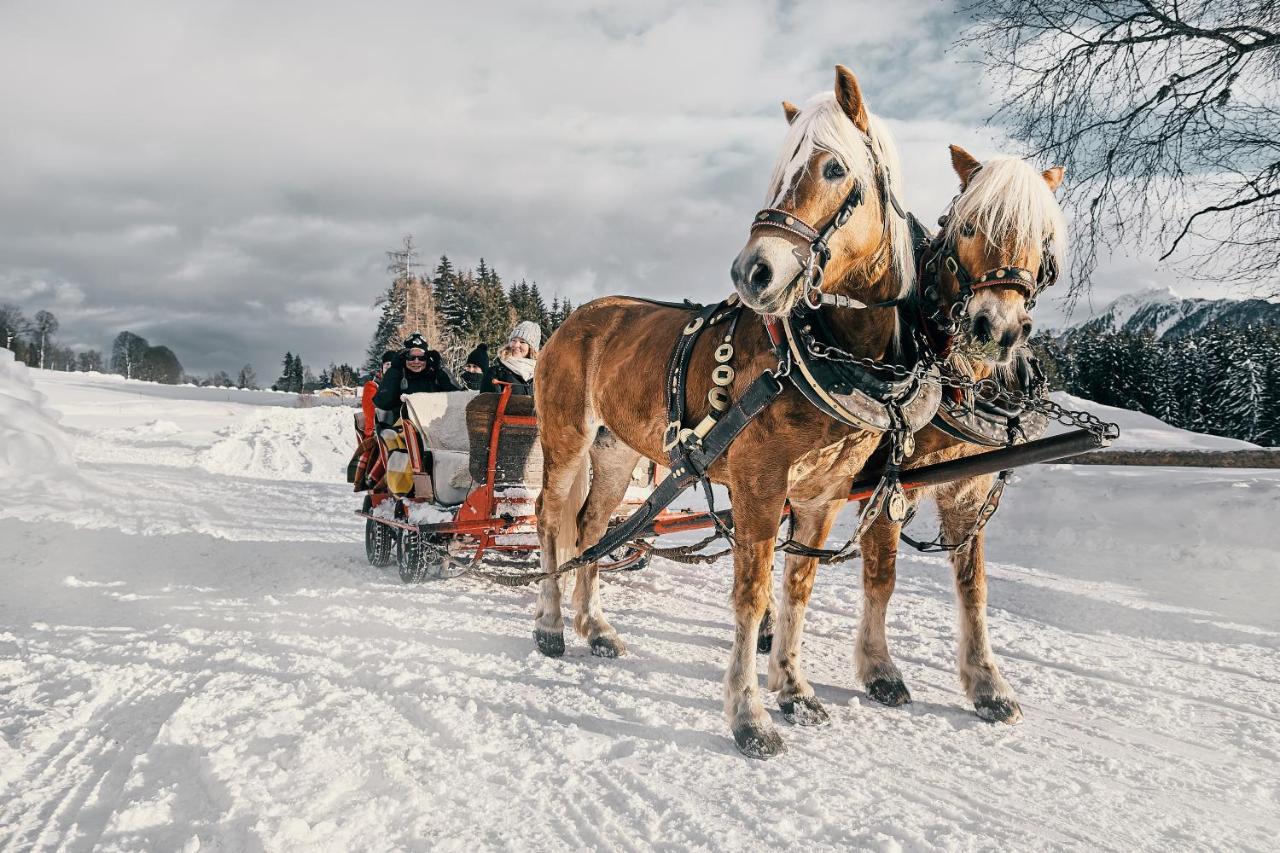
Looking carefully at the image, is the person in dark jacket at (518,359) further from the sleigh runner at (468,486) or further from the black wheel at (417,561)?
the black wheel at (417,561)

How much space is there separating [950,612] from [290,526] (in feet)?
24.5

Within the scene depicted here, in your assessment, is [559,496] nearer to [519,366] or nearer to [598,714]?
[598,714]

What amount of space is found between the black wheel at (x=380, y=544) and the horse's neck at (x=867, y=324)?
16.0 ft

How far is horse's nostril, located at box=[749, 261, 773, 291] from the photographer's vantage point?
2416mm

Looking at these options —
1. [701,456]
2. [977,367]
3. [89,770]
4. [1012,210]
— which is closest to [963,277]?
[1012,210]

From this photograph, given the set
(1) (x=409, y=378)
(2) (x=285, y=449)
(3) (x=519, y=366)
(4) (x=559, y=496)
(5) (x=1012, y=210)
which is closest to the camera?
(5) (x=1012, y=210)

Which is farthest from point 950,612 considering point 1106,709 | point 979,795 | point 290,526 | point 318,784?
point 290,526

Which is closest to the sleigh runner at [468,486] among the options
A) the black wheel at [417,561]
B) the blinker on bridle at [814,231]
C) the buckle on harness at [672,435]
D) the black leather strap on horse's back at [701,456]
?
the black wheel at [417,561]

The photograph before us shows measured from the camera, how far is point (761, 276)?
2422mm

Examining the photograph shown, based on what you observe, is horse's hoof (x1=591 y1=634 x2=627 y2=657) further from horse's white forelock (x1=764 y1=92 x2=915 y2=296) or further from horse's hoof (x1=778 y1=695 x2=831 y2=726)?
horse's white forelock (x1=764 y1=92 x2=915 y2=296)

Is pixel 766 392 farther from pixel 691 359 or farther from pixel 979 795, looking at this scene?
pixel 979 795

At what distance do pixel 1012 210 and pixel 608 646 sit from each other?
2.95 metres

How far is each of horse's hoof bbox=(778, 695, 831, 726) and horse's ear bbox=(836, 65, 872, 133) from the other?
2.41 m

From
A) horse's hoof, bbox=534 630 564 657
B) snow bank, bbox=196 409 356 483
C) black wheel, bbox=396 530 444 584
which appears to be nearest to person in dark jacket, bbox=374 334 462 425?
black wheel, bbox=396 530 444 584
